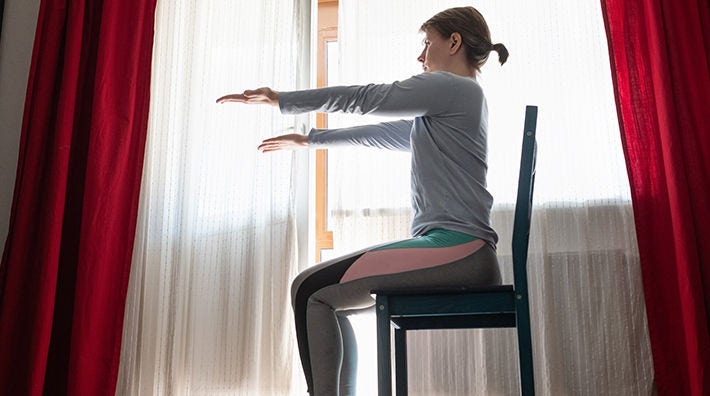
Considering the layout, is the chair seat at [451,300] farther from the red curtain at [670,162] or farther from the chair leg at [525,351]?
the red curtain at [670,162]

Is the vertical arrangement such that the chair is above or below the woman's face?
below

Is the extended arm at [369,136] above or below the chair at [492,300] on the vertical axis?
above

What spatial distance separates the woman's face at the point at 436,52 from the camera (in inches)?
65.4

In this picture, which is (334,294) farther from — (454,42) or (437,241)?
(454,42)

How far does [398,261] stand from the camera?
4.52 feet

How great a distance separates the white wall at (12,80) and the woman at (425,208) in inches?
52.4

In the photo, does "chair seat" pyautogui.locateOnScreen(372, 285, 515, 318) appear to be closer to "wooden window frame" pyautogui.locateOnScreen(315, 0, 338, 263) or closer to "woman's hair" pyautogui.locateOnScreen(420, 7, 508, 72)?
"woman's hair" pyautogui.locateOnScreen(420, 7, 508, 72)

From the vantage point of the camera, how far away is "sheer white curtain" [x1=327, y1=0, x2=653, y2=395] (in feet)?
6.64

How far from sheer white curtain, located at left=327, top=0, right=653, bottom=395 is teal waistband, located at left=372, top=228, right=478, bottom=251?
747mm

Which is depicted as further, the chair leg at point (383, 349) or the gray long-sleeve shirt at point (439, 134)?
the gray long-sleeve shirt at point (439, 134)

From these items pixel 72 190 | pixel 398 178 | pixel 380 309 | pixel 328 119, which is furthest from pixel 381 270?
pixel 72 190

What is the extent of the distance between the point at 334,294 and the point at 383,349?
0.51ft

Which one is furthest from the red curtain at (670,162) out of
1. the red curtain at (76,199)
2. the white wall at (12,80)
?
the white wall at (12,80)

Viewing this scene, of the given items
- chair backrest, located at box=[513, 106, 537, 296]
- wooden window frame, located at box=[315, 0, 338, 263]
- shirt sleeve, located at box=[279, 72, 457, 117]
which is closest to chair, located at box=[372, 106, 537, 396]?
chair backrest, located at box=[513, 106, 537, 296]
